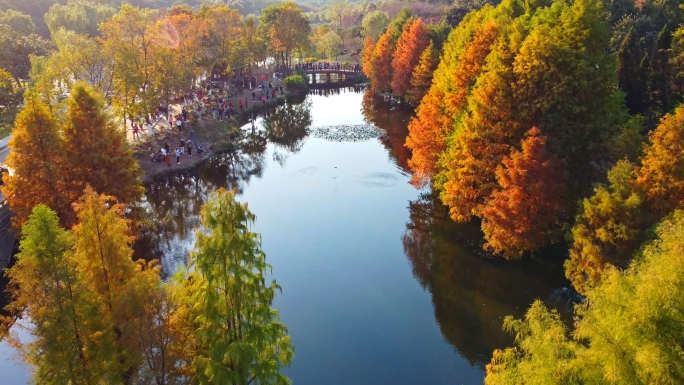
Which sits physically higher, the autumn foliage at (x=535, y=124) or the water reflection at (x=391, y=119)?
the autumn foliage at (x=535, y=124)

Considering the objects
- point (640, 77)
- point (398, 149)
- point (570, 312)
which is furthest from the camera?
point (398, 149)

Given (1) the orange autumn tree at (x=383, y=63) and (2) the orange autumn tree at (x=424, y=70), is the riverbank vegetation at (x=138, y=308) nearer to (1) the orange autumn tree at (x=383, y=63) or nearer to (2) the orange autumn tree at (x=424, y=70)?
(2) the orange autumn tree at (x=424, y=70)

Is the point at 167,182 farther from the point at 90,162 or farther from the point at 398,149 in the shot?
the point at 398,149

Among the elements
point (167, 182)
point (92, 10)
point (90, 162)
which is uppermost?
point (92, 10)

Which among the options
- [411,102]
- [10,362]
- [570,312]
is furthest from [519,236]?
[411,102]

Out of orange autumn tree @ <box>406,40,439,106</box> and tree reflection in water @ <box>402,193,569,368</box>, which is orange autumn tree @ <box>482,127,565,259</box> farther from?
orange autumn tree @ <box>406,40,439,106</box>

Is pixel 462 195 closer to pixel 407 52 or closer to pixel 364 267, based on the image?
pixel 364 267

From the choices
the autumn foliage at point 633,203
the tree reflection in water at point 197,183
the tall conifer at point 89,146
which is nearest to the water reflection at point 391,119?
the tree reflection in water at point 197,183
